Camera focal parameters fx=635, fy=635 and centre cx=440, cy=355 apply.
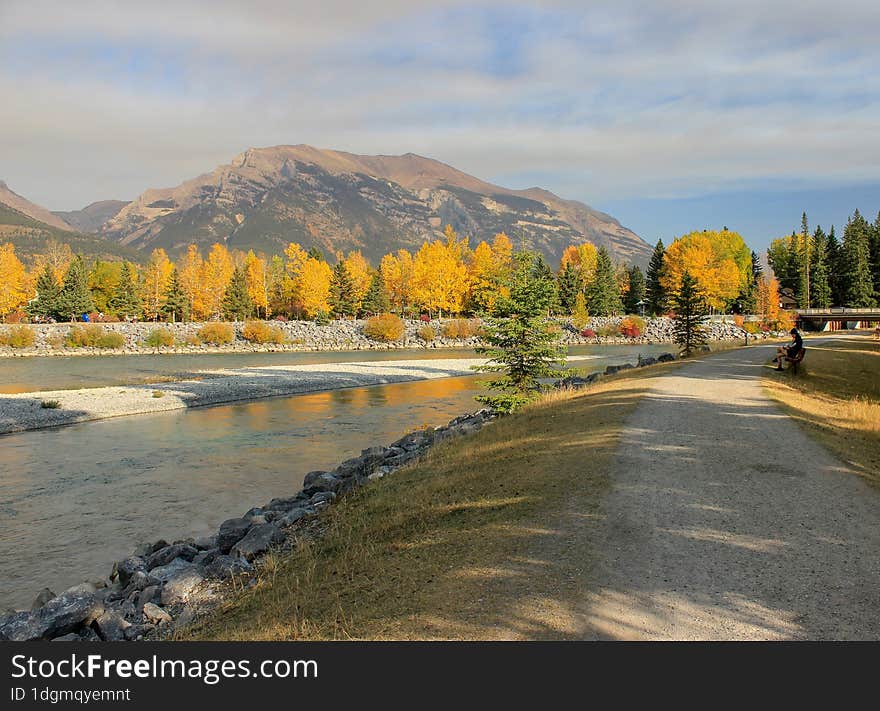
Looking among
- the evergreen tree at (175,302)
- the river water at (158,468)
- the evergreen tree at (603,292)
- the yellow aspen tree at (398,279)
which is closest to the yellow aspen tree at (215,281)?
the evergreen tree at (175,302)

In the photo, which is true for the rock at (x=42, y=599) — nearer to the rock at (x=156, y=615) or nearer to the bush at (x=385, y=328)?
the rock at (x=156, y=615)

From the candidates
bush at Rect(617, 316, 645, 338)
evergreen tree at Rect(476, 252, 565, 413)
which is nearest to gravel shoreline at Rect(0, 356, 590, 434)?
evergreen tree at Rect(476, 252, 565, 413)

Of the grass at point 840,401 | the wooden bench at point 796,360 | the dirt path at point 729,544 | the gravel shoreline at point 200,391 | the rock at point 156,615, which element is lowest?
the rock at point 156,615

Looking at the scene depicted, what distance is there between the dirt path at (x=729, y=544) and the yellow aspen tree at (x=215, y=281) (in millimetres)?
93643

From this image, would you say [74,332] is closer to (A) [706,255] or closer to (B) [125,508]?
(B) [125,508]

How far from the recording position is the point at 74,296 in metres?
87.8

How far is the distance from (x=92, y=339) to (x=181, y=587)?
245 ft

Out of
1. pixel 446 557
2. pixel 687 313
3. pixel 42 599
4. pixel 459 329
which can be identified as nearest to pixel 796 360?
pixel 687 313

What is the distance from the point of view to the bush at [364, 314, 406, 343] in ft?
289

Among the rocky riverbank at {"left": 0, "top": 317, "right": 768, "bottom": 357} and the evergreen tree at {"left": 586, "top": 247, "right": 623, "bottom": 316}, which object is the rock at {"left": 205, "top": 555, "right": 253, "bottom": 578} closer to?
the rocky riverbank at {"left": 0, "top": 317, "right": 768, "bottom": 357}

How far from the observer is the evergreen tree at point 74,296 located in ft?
287

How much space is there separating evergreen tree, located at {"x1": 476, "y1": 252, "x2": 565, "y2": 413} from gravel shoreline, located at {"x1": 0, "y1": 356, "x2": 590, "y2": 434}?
18.9 m
